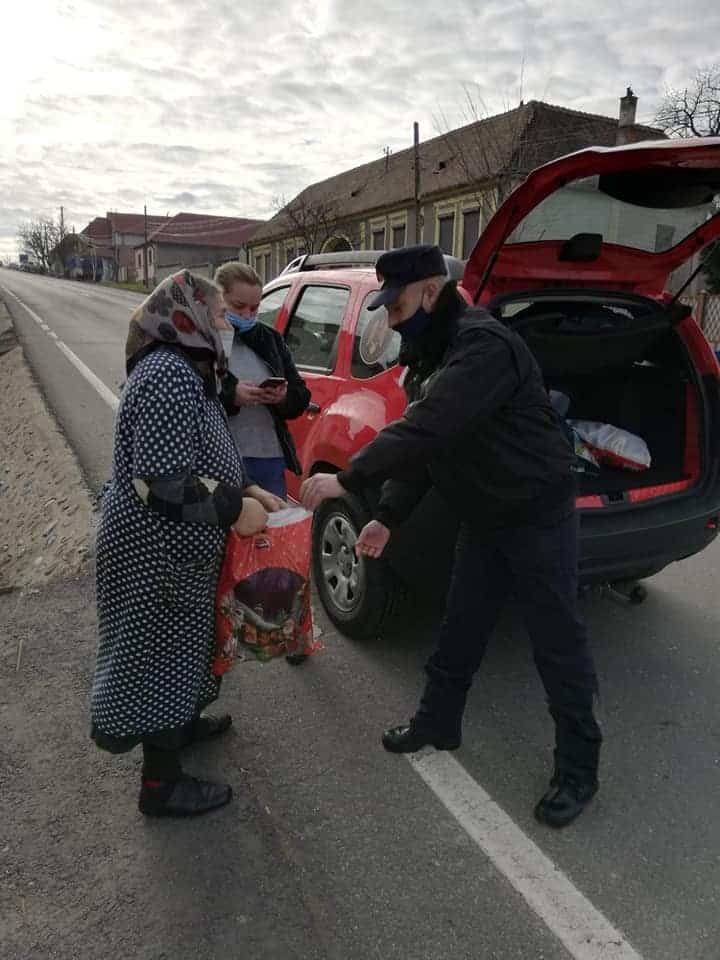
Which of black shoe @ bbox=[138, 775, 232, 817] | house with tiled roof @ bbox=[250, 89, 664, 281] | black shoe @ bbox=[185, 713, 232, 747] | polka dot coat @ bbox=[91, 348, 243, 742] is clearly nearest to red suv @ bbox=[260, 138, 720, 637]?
black shoe @ bbox=[185, 713, 232, 747]

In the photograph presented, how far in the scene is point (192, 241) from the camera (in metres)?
74.8

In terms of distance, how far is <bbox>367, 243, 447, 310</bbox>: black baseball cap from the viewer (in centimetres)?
240

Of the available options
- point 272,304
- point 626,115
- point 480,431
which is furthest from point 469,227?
point 480,431

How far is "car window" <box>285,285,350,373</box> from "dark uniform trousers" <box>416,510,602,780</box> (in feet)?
5.84

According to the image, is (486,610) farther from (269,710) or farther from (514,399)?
(269,710)

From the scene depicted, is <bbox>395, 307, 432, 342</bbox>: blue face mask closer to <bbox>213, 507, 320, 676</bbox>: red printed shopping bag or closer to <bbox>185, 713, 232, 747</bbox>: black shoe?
<bbox>213, 507, 320, 676</bbox>: red printed shopping bag

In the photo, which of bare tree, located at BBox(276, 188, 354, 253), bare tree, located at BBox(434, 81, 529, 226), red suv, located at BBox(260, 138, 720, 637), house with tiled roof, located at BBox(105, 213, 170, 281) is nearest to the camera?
red suv, located at BBox(260, 138, 720, 637)

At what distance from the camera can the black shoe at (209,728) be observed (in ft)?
9.58

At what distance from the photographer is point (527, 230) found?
3.27 metres

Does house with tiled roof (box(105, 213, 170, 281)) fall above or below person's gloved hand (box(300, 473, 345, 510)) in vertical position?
above

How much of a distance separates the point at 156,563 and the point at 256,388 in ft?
3.91

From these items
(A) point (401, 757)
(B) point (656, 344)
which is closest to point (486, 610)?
(A) point (401, 757)

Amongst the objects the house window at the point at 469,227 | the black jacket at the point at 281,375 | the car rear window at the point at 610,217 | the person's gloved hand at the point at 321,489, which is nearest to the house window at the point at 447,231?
the house window at the point at 469,227

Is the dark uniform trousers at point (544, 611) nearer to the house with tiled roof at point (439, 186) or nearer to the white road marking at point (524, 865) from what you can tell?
the white road marking at point (524, 865)
